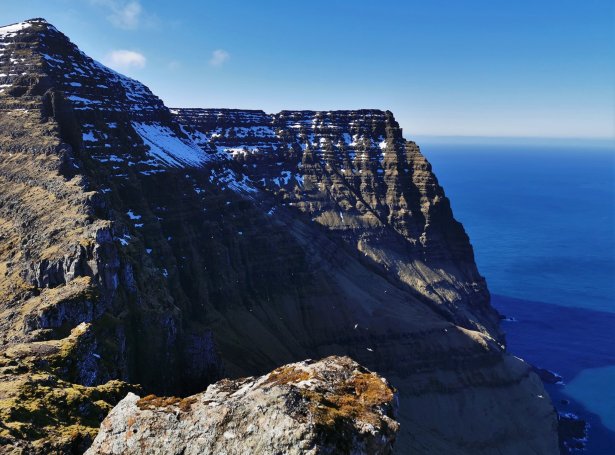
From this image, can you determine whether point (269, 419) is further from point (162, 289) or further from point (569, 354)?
point (569, 354)

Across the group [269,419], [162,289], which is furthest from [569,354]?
[269,419]

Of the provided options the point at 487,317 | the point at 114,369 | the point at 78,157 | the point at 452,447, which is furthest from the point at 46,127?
the point at 487,317

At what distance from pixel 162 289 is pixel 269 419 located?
67379mm

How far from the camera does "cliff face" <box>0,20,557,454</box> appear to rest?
182 feet

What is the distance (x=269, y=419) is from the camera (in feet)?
74.9

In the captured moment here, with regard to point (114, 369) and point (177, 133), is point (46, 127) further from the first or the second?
point (177, 133)

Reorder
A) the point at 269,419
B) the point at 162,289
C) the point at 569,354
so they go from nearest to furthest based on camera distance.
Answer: the point at 269,419 → the point at 162,289 → the point at 569,354

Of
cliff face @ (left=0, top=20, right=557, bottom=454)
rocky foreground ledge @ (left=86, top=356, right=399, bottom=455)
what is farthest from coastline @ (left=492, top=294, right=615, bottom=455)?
rocky foreground ledge @ (left=86, top=356, right=399, bottom=455)

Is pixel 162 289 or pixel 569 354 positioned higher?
pixel 162 289

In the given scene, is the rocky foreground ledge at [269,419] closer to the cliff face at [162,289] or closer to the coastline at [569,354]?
the cliff face at [162,289]

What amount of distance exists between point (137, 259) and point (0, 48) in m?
72.5

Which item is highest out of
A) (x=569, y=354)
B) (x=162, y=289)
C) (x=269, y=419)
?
(x=269, y=419)

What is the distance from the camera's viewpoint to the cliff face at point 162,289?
55.4 m

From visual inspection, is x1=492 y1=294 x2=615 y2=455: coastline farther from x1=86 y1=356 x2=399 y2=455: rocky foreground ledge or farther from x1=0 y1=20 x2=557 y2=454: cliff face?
x1=86 y1=356 x2=399 y2=455: rocky foreground ledge
